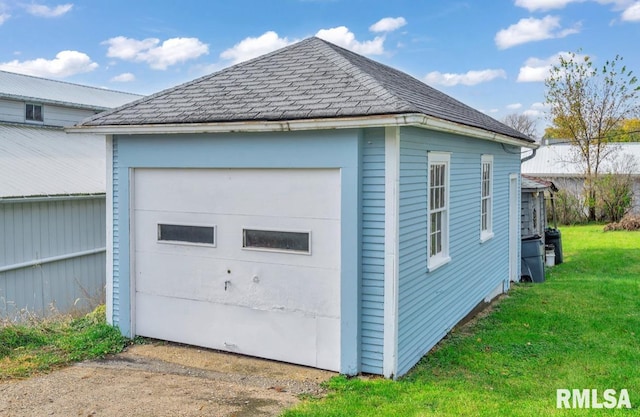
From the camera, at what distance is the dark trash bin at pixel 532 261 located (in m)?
12.2

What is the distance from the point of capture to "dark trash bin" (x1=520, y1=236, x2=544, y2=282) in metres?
12.2

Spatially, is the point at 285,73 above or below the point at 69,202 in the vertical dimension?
above

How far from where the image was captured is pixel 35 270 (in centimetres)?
1096

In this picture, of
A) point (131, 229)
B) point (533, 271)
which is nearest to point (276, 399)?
point (131, 229)

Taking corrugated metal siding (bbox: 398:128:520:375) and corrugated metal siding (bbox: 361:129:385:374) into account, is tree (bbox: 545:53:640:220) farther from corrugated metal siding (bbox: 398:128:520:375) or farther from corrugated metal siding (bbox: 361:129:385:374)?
corrugated metal siding (bbox: 361:129:385:374)

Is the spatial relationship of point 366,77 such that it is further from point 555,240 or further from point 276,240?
point 555,240

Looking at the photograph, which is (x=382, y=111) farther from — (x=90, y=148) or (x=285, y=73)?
(x=90, y=148)

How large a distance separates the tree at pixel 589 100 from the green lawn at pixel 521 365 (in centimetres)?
1831

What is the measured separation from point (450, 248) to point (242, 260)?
290 centimetres

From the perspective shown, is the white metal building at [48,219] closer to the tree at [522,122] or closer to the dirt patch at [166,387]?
the dirt patch at [166,387]

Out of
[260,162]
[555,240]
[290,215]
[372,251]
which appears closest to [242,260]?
[290,215]

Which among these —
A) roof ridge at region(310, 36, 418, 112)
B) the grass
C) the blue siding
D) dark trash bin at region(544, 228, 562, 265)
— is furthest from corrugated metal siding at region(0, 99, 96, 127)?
dark trash bin at region(544, 228, 562, 265)

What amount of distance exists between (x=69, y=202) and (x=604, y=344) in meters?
10.5

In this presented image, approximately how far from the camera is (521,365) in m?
6.21
